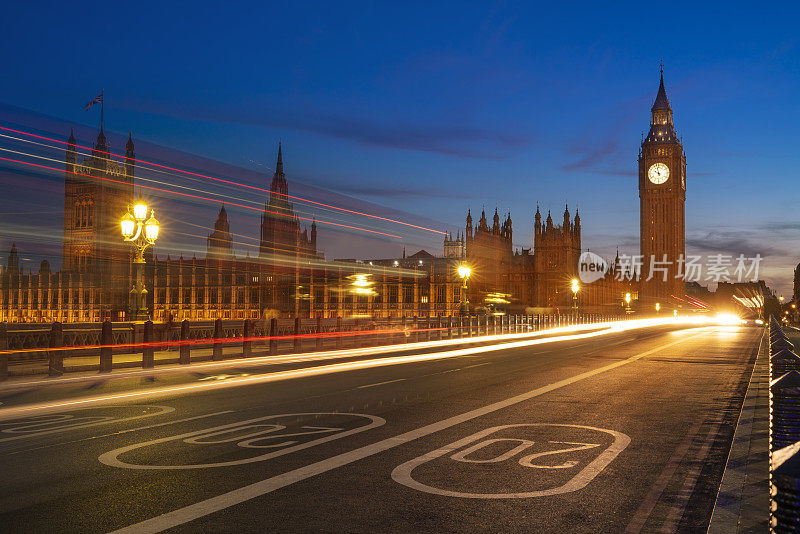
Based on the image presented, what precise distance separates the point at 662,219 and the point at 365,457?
503 feet

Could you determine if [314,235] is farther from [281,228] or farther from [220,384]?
[220,384]

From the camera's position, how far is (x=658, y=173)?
14975 centimetres

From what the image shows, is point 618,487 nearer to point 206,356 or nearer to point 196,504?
point 196,504

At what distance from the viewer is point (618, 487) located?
20.2ft

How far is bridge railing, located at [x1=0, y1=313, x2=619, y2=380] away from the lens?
643 inches

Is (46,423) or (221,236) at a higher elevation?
(221,236)

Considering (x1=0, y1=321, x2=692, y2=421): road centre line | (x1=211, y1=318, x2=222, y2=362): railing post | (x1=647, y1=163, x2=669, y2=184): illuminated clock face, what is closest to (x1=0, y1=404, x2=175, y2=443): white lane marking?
(x1=0, y1=321, x2=692, y2=421): road centre line

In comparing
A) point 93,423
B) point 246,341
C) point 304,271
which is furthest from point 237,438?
point 304,271

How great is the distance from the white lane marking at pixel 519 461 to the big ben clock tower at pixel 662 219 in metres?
149

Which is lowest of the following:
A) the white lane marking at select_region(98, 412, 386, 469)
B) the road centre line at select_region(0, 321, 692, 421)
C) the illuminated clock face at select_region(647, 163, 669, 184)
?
the road centre line at select_region(0, 321, 692, 421)

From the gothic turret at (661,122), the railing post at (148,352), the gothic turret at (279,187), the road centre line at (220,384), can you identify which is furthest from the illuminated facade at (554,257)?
the railing post at (148,352)

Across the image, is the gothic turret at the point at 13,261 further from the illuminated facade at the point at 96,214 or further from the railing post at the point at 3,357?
the railing post at the point at 3,357

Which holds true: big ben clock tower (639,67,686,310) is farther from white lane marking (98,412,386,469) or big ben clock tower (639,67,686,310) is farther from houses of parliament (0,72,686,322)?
white lane marking (98,412,386,469)

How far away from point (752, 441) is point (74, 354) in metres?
18.0
